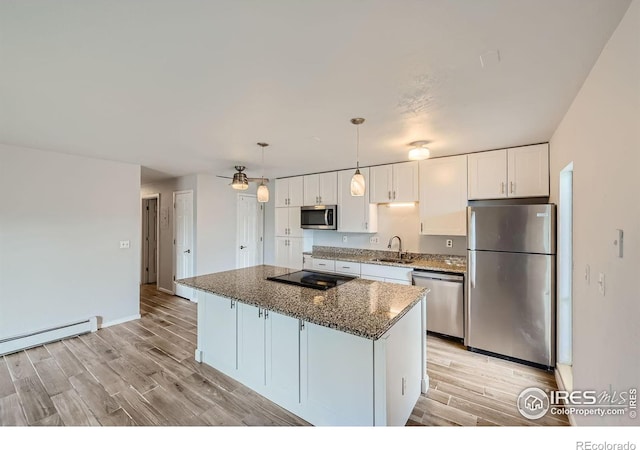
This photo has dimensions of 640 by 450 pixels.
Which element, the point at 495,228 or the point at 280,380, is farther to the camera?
the point at 495,228

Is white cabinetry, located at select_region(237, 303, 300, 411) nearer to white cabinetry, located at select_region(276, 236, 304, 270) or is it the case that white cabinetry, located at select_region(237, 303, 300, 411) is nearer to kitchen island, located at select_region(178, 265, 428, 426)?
kitchen island, located at select_region(178, 265, 428, 426)

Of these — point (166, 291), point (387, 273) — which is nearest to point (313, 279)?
point (387, 273)

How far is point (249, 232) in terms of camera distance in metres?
5.57

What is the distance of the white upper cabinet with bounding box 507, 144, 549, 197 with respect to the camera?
2.86 metres

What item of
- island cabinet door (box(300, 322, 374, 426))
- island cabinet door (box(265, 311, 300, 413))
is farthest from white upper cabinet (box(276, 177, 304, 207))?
island cabinet door (box(300, 322, 374, 426))

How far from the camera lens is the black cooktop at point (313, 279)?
2373mm

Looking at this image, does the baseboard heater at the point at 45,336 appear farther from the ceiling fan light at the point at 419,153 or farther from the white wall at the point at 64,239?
the ceiling fan light at the point at 419,153

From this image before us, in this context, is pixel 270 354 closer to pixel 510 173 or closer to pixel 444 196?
pixel 444 196

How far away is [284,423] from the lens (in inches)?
75.4

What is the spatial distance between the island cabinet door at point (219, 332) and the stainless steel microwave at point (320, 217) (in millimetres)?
2266

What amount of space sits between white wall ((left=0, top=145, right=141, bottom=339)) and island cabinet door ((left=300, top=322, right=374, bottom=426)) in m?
3.37
